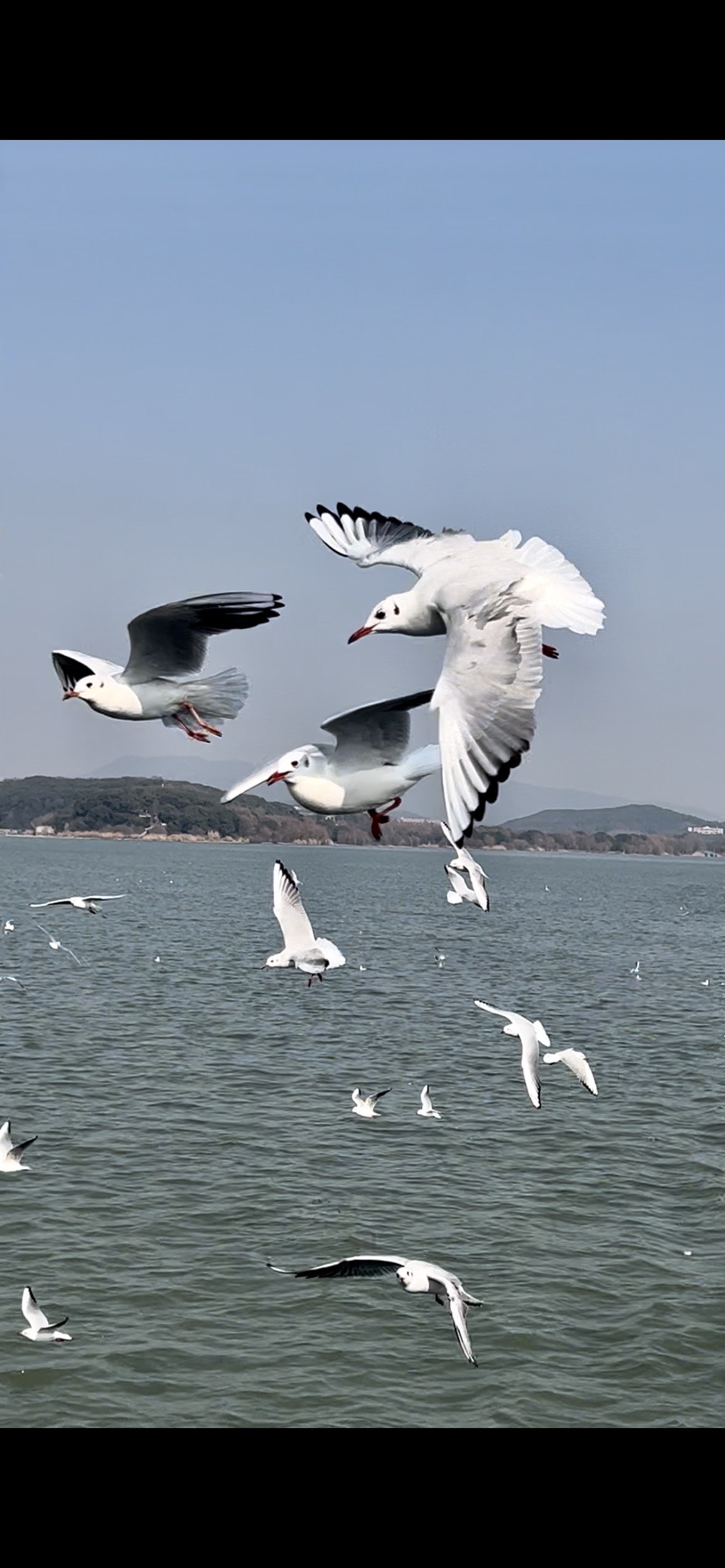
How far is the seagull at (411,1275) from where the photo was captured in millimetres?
4488

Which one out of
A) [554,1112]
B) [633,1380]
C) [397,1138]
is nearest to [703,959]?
[554,1112]

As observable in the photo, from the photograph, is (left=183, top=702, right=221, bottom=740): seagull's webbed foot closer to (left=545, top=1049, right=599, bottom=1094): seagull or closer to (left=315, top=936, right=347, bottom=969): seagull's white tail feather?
(left=315, top=936, right=347, bottom=969): seagull's white tail feather

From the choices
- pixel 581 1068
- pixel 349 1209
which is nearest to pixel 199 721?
pixel 581 1068

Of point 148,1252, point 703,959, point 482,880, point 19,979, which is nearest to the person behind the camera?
point 482,880

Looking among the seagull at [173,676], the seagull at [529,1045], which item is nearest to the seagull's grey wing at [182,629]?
the seagull at [173,676]

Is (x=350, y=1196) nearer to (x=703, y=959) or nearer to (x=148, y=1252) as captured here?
(x=148, y=1252)

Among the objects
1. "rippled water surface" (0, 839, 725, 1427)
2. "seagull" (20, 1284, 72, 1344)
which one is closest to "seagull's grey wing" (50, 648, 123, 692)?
"seagull" (20, 1284, 72, 1344)

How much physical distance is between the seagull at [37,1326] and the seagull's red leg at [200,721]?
13.9m

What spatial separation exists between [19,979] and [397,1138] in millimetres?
34894

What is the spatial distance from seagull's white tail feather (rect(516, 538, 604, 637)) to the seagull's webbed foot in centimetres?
59

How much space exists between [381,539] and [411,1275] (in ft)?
12.4

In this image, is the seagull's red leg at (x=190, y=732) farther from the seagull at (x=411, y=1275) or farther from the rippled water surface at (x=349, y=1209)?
the rippled water surface at (x=349, y=1209)

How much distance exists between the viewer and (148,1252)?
66.8 ft

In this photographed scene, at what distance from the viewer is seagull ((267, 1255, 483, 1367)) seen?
14.7 ft
